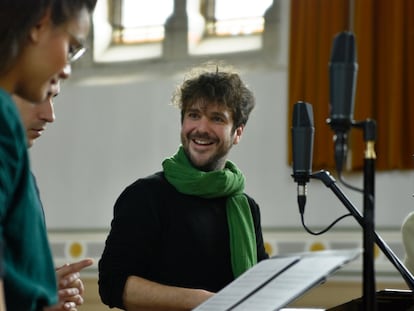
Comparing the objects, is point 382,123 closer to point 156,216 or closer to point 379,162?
point 379,162

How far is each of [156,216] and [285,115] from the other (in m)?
4.28

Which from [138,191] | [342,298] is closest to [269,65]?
[342,298]

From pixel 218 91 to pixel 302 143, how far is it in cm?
99

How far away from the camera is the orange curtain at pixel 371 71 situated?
22.3ft

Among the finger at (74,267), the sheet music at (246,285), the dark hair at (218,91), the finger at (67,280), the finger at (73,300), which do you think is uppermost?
the dark hair at (218,91)

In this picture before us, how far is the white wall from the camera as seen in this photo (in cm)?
739

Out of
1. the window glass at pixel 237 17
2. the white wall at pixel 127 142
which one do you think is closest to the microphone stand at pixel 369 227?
the white wall at pixel 127 142

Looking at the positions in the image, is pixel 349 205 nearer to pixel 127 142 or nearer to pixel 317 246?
pixel 317 246

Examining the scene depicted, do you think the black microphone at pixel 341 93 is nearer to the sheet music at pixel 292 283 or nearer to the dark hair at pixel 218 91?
the sheet music at pixel 292 283

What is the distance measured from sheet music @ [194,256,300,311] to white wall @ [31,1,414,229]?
5.32 metres

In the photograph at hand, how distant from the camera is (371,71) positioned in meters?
6.91

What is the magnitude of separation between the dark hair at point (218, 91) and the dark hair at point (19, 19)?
177 centimetres

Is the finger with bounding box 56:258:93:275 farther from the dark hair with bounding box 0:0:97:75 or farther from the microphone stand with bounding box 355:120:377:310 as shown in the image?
the dark hair with bounding box 0:0:97:75

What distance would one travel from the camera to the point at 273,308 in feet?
5.65
